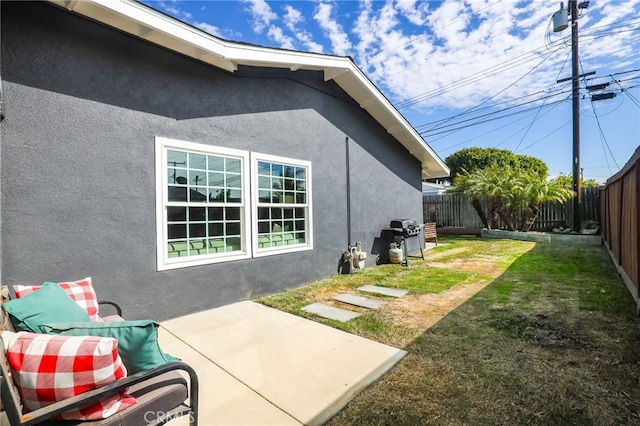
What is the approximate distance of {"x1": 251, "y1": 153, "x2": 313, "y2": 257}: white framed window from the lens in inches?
212

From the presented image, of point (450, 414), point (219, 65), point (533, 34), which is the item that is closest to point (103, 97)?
point (219, 65)

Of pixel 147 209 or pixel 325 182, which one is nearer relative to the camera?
pixel 147 209

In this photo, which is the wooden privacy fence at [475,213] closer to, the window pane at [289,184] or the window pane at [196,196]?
the window pane at [289,184]

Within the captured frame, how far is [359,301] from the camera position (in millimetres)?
4984

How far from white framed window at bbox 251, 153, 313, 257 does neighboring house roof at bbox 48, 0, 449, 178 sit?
1626mm

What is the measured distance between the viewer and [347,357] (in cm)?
310

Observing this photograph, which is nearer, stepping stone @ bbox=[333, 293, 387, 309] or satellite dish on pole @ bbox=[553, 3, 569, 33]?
stepping stone @ bbox=[333, 293, 387, 309]

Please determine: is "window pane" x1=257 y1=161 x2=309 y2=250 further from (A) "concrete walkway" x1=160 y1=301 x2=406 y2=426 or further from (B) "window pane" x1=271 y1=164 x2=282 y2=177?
(A) "concrete walkway" x1=160 y1=301 x2=406 y2=426

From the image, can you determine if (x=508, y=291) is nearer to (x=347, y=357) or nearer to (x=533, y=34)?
(x=347, y=357)

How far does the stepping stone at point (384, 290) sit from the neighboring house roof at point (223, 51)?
4476mm

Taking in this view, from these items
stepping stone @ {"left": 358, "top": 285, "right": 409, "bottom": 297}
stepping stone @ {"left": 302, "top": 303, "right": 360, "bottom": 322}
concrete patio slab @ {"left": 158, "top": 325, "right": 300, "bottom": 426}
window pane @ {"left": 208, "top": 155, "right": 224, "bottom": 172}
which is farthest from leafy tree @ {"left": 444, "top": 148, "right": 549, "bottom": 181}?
concrete patio slab @ {"left": 158, "top": 325, "right": 300, "bottom": 426}

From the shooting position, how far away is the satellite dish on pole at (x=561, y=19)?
11.7m

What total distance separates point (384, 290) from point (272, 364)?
3.11 metres

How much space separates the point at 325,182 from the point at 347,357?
425 cm
